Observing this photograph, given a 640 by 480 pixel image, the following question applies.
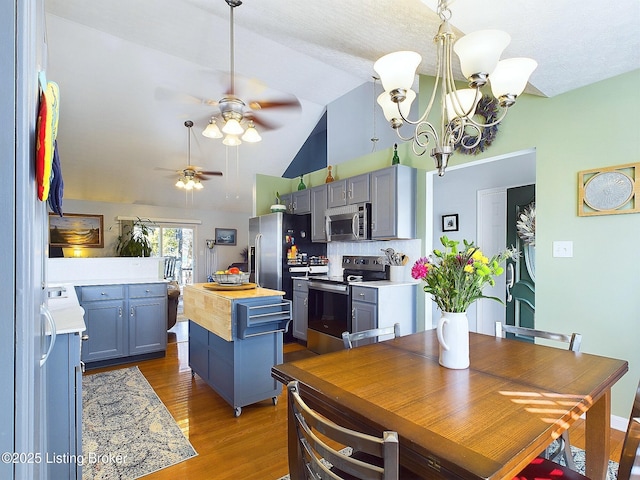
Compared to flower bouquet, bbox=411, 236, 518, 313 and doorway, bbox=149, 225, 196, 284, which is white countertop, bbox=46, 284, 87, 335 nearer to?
flower bouquet, bbox=411, 236, 518, 313

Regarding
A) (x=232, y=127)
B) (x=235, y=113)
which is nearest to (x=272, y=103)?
(x=235, y=113)

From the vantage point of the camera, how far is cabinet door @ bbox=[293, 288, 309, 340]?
4500 mm

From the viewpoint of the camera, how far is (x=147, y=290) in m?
3.98

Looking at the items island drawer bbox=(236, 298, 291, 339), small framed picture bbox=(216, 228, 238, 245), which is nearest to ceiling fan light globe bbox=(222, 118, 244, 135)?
island drawer bbox=(236, 298, 291, 339)

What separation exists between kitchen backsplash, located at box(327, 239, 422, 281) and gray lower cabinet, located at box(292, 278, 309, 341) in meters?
0.62

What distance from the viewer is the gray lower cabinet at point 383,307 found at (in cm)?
343

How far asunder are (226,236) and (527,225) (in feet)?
24.4

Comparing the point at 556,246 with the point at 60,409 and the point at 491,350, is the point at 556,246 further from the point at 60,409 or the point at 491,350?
the point at 60,409

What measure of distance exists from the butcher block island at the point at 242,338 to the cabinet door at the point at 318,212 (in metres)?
1.85

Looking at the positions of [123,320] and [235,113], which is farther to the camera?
[123,320]

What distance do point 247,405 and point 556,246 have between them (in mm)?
2787

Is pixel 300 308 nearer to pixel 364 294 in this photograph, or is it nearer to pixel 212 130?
pixel 364 294

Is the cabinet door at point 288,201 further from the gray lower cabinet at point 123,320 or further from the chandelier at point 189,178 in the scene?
the gray lower cabinet at point 123,320

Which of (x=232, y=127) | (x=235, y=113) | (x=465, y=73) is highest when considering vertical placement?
(x=235, y=113)
